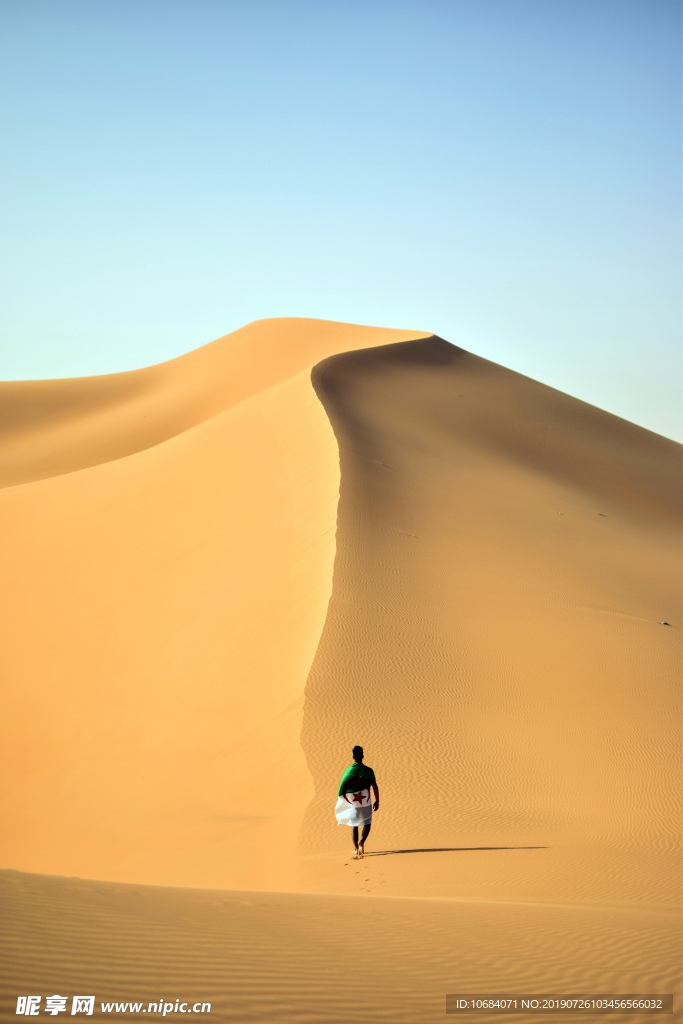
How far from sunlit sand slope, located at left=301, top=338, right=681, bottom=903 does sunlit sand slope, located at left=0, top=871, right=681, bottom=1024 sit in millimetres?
1692

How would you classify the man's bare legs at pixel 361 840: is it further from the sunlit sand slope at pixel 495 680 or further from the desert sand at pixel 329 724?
the sunlit sand slope at pixel 495 680

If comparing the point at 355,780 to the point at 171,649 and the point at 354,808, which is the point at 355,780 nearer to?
the point at 354,808

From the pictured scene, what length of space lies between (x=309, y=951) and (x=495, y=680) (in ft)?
29.6

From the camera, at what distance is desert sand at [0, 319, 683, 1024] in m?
5.38

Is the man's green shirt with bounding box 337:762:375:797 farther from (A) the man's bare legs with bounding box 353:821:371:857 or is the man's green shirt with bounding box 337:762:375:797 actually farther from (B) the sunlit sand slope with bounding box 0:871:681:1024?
(B) the sunlit sand slope with bounding box 0:871:681:1024

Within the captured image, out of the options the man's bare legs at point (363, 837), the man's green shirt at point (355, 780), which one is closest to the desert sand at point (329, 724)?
the man's bare legs at point (363, 837)

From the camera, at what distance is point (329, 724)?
11961 mm

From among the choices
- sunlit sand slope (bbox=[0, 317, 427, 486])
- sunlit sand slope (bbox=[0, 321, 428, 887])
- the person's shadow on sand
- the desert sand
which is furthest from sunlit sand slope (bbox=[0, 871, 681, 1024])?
sunlit sand slope (bbox=[0, 317, 427, 486])

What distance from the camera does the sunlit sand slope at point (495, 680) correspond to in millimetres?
9734

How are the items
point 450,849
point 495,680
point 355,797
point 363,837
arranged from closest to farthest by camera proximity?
1. point 355,797
2. point 363,837
3. point 450,849
4. point 495,680

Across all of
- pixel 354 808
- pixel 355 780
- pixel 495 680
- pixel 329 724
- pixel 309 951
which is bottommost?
pixel 309 951

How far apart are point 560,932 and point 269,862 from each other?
377cm

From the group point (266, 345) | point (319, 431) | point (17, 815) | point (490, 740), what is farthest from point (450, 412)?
point (17, 815)

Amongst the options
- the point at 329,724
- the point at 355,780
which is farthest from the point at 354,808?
the point at 329,724
